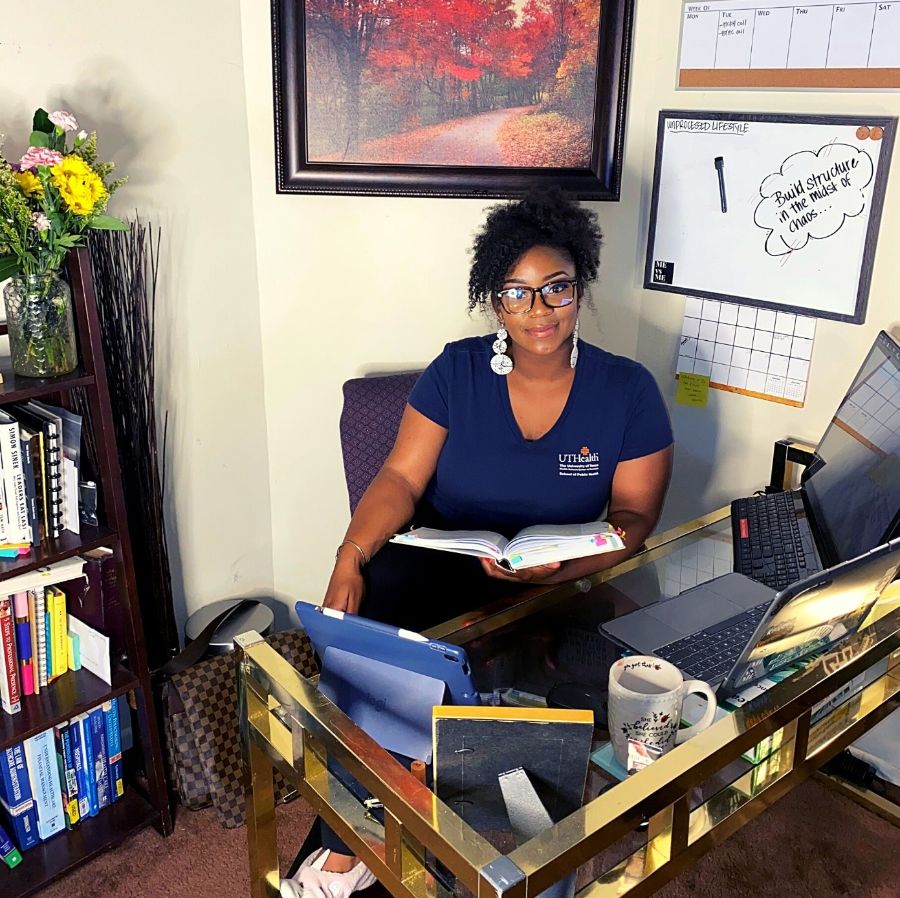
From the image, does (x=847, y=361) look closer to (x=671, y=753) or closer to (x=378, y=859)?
(x=671, y=753)

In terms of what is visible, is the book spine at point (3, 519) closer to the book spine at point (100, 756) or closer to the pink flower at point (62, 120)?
the book spine at point (100, 756)

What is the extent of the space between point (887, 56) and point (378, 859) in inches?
69.4

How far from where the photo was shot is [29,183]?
163 cm

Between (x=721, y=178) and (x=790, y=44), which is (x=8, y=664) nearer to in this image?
(x=721, y=178)

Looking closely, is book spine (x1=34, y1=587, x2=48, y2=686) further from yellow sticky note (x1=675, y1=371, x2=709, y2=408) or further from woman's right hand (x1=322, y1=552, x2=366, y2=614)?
yellow sticky note (x1=675, y1=371, x2=709, y2=408)

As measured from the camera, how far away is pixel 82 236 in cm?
171

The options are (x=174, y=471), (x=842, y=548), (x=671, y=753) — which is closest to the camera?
(x=671, y=753)

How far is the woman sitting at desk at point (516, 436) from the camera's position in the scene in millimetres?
1947

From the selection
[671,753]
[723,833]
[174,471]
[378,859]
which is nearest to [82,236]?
[174,471]

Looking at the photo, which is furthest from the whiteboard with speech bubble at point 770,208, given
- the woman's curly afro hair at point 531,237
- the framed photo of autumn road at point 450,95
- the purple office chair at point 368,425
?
the purple office chair at point 368,425

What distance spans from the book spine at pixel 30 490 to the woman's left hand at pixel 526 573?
0.86 m

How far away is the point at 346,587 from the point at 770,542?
0.83 metres

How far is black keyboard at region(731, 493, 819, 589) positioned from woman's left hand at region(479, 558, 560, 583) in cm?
35

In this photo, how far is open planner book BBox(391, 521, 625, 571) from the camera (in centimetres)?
163
